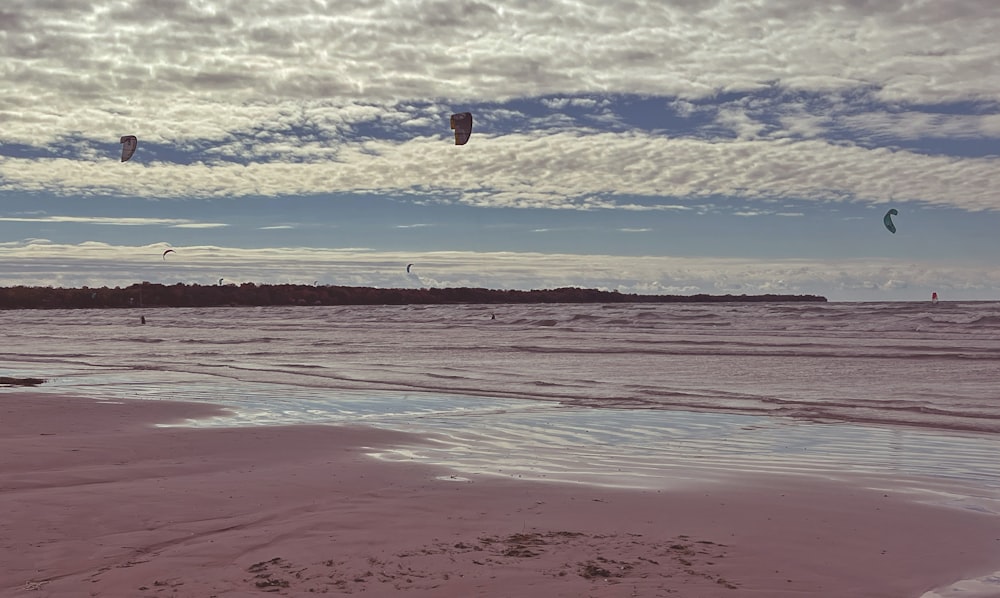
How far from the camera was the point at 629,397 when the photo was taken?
16.9 metres

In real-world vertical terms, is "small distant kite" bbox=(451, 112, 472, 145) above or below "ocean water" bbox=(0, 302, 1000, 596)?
above

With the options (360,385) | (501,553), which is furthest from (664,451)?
(360,385)

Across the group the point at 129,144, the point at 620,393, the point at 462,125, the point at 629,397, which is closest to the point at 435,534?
the point at 629,397

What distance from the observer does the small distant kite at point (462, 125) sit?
1446 inches

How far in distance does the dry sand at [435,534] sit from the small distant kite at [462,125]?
28570mm

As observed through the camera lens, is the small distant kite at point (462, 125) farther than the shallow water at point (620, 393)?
Yes

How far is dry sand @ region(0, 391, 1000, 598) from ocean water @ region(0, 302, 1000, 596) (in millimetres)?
610

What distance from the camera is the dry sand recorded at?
17.0 ft

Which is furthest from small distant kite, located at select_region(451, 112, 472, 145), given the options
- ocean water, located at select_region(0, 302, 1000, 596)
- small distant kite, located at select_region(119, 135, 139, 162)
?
small distant kite, located at select_region(119, 135, 139, 162)

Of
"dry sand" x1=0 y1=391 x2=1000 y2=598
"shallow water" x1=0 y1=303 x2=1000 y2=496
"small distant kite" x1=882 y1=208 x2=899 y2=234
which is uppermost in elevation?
"small distant kite" x1=882 y1=208 x2=899 y2=234

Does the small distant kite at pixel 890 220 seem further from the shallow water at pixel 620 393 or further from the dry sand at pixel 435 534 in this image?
the dry sand at pixel 435 534

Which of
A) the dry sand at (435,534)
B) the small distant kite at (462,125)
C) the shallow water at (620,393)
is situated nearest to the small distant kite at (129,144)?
the shallow water at (620,393)

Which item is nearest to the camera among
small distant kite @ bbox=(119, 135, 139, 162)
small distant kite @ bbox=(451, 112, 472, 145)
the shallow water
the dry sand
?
the dry sand

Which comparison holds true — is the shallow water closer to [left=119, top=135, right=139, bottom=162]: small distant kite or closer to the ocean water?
the ocean water
